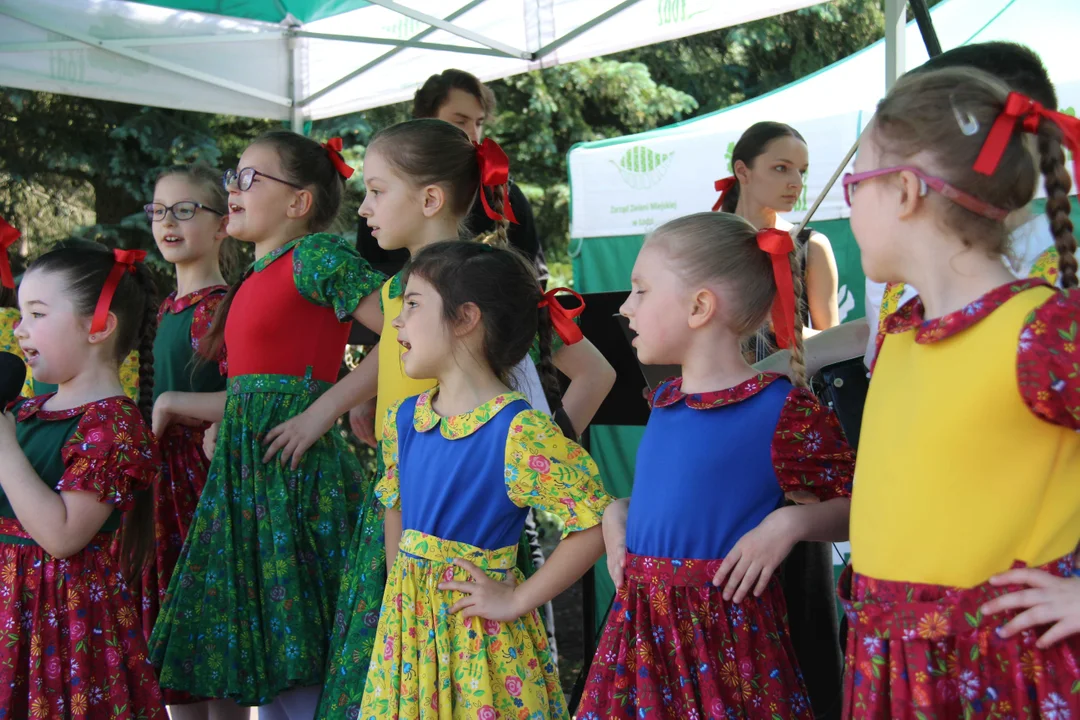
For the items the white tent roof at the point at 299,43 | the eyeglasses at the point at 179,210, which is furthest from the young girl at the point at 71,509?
the white tent roof at the point at 299,43

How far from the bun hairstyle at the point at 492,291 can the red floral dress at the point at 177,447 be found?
125 centimetres

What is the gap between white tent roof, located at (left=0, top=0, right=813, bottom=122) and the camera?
4.61 meters

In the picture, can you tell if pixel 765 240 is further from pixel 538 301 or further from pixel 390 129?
pixel 390 129

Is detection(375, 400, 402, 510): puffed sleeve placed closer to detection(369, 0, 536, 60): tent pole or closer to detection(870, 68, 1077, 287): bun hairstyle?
detection(870, 68, 1077, 287): bun hairstyle

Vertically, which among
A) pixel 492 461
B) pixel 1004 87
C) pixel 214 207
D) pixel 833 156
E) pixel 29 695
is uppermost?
pixel 833 156

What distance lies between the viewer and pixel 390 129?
276cm

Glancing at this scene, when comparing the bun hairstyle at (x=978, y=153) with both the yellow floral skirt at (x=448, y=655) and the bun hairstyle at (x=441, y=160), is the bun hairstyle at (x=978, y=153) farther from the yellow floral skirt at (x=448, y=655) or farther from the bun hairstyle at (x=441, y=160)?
the bun hairstyle at (x=441, y=160)

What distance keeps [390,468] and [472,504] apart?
32cm

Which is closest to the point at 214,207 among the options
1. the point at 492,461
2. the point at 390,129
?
the point at 390,129

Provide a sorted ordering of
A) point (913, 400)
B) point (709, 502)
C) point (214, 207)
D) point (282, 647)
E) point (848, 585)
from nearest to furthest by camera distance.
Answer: point (913, 400) → point (848, 585) → point (709, 502) → point (282, 647) → point (214, 207)

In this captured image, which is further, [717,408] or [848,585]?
[717,408]

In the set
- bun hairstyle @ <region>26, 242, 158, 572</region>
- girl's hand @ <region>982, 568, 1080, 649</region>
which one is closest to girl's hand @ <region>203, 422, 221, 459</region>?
bun hairstyle @ <region>26, 242, 158, 572</region>

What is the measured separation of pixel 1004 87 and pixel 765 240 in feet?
1.76

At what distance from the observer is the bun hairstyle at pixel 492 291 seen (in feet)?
7.50
